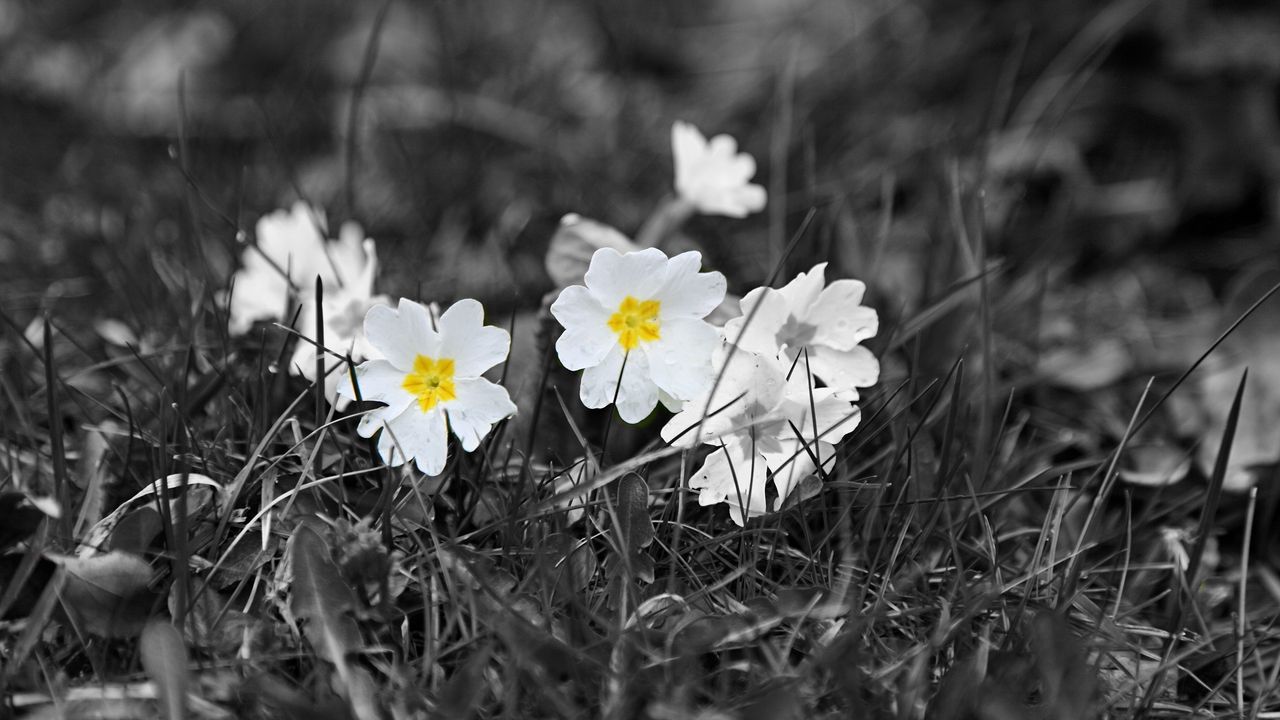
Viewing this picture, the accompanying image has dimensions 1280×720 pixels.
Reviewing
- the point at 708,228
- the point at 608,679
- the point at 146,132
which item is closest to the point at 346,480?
the point at 608,679

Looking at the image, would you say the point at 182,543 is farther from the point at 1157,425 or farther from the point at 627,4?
the point at 627,4

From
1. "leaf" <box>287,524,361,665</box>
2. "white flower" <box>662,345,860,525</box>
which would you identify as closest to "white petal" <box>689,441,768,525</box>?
"white flower" <box>662,345,860,525</box>

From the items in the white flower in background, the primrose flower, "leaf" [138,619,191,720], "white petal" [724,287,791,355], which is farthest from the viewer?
the white flower in background

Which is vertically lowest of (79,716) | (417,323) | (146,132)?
(79,716)

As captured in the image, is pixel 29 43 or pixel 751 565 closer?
pixel 751 565

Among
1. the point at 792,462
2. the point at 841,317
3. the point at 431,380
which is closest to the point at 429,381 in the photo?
the point at 431,380

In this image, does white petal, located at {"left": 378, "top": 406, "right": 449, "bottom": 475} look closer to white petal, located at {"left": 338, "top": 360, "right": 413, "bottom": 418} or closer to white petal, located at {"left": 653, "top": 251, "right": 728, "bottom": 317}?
white petal, located at {"left": 338, "top": 360, "right": 413, "bottom": 418}
